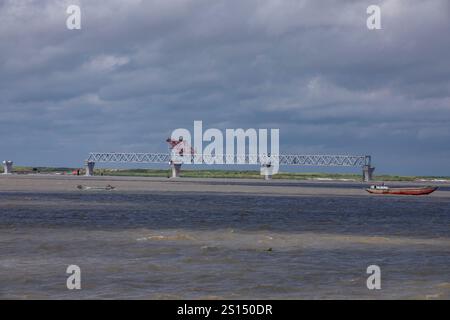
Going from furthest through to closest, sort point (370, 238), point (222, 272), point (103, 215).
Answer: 1. point (103, 215)
2. point (370, 238)
3. point (222, 272)

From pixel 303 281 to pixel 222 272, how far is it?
4.06 metres

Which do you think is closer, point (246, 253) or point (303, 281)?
A: point (303, 281)

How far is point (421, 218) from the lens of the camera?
247 ft
